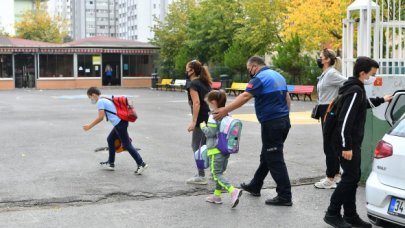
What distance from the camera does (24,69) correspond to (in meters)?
46.1

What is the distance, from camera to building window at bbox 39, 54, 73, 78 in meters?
46.2

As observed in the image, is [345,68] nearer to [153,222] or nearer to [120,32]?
[153,222]

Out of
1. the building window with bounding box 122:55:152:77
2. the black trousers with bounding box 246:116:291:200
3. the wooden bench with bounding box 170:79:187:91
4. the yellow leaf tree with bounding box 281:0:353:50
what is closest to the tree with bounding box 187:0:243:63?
the wooden bench with bounding box 170:79:187:91

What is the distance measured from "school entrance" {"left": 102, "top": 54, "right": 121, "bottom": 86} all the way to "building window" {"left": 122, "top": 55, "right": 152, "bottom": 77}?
20.8 inches

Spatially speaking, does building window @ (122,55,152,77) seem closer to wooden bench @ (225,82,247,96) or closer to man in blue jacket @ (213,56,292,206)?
wooden bench @ (225,82,247,96)

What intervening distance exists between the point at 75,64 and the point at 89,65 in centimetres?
126

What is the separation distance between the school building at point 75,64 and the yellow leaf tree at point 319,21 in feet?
74.1

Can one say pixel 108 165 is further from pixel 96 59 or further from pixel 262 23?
pixel 96 59

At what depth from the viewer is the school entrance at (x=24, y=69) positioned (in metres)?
45.8

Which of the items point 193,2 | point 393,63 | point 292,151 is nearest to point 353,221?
point 393,63

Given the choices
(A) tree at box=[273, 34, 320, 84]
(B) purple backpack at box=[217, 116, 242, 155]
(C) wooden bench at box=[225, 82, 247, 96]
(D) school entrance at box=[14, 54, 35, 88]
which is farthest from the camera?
(D) school entrance at box=[14, 54, 35, 88]

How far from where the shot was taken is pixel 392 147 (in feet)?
16.7

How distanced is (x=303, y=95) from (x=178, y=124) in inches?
524

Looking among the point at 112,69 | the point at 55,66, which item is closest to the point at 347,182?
the point at 55,66
